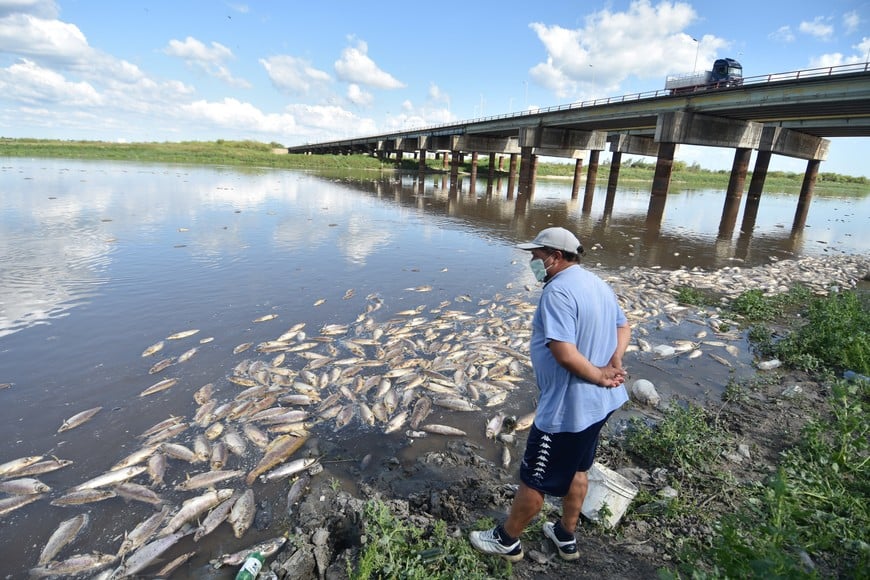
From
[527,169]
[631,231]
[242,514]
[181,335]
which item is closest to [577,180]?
[527,169]

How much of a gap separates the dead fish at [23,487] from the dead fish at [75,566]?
105 centimetres

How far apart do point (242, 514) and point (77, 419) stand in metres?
3.03

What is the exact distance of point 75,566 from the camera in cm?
346

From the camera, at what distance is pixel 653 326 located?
913cm

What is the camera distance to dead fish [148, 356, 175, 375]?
6.50m

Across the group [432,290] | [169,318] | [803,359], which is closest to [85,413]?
[169,318]

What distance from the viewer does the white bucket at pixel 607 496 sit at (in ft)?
12.3

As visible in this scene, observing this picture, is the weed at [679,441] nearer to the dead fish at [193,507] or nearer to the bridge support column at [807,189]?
the dead fish at [193,507]

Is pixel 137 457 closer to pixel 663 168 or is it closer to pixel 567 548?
pixel 567 548

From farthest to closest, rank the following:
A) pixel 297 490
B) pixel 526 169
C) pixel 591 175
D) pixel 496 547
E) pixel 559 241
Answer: pixel 591 175, pixel 526 169, pixel 297 490, pixel 496 547, pixel 559 241

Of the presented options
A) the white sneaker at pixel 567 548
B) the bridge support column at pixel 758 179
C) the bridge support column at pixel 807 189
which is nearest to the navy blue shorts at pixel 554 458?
the white sneaker at pixel 567 548

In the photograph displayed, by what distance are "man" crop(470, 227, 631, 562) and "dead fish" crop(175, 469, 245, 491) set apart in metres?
2.64

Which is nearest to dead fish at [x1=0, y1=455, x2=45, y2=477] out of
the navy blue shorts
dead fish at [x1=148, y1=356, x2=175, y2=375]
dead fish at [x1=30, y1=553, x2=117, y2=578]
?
dead fish at [x1=30, y1=553, x2=117, y2=578]

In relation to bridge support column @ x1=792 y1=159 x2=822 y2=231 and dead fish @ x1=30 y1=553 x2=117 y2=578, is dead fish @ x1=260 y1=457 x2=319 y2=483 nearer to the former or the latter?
dead fish @ x1=30 y1=553 x2=117 y2=578
